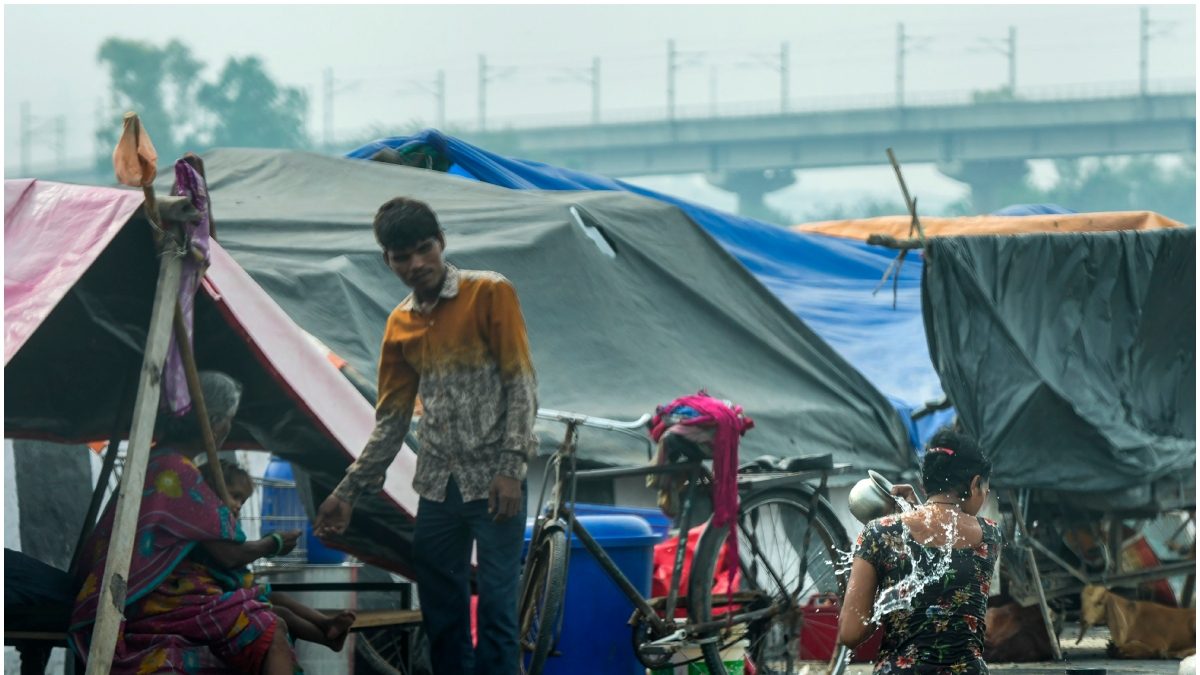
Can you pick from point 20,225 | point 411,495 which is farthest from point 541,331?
point 20,225

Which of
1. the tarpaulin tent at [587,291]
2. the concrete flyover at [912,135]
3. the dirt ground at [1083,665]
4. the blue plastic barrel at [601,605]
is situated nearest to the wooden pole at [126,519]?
the blue plastic barrel at [601,605]

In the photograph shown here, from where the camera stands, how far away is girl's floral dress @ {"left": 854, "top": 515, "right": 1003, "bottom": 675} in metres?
4.75

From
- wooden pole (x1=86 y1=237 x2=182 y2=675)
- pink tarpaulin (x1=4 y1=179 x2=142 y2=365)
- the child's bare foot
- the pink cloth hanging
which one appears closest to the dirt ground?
the pink cloth hanging

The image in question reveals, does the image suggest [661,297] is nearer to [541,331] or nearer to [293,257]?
[541,331]

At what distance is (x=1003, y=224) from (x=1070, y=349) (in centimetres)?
363

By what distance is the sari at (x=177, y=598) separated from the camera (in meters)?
5.59

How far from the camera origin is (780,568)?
7965 mm

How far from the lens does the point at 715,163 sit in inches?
2542

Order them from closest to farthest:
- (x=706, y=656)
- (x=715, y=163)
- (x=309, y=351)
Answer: (x=309, y=351), (x=706, y=656), (x=715, y=163)

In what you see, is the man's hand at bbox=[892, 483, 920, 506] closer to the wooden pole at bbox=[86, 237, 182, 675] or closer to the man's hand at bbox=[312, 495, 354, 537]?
the man's hand at bbox=[312, 495, 354, 537]

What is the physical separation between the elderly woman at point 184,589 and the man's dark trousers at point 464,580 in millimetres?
491

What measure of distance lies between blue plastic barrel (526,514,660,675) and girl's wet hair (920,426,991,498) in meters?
2.46

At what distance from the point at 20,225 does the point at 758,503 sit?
136 inches

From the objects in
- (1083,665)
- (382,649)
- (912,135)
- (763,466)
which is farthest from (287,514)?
(912,135)
